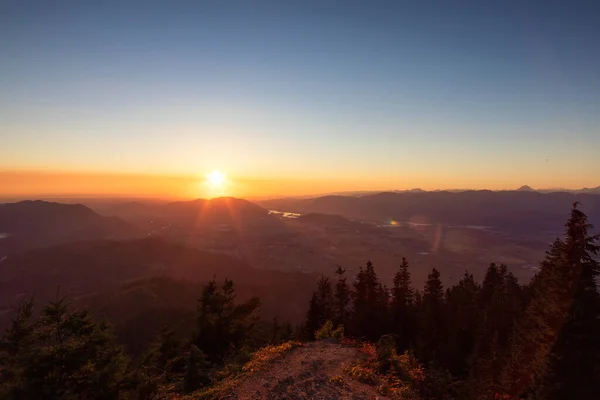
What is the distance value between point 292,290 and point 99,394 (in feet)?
446

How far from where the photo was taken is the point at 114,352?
635 inches

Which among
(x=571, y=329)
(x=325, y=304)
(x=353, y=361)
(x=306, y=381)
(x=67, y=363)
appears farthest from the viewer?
(x=325, y=304)

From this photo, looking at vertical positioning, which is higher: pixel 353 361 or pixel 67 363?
pixel 67 363

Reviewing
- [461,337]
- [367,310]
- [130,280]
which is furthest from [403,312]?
[130,280]

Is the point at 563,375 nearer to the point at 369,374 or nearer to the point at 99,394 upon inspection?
the point at 369,374

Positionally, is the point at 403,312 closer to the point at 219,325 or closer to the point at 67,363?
the point at 219,325

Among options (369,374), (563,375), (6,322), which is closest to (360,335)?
(369,374)

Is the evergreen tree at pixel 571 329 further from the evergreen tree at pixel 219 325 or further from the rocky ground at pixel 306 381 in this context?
the evergreen tree at pixel 219 325

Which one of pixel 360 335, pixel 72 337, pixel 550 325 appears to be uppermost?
pixel 550 325

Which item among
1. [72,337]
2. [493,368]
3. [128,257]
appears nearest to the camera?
[72,337]

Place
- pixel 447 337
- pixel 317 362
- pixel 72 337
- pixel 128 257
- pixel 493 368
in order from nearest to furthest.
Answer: pixel 72 337 → pixel 317 362 → pixel 493 368 → pixel 447 337 → pixel 128 257

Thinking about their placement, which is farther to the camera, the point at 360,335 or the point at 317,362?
the point at 360,335

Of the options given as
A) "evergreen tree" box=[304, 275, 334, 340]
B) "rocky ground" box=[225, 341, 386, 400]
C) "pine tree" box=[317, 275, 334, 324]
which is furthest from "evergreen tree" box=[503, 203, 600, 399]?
"pine tree" box=[317, 275, 334, 324]

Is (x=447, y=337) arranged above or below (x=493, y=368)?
below
